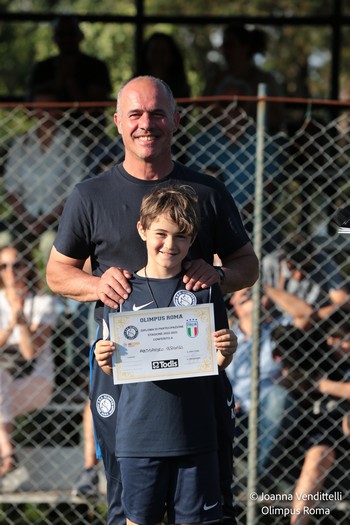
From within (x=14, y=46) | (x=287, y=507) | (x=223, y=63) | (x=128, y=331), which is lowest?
(x=287, y=507)

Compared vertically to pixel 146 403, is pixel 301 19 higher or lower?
higher

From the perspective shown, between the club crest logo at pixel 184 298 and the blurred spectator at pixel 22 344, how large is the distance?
2.40 metres

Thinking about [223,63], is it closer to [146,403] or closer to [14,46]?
[146,403]

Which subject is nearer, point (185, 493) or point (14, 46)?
point (185, 493)

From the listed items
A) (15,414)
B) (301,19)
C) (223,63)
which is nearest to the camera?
(15,414)

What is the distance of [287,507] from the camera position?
511cm

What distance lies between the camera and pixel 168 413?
10.9 ft

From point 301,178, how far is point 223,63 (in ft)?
6.40

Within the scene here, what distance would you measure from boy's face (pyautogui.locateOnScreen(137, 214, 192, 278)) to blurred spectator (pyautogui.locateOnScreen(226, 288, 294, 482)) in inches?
72.2

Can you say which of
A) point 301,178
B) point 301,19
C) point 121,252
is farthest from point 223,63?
point 121,252

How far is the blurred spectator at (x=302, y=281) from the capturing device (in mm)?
5355

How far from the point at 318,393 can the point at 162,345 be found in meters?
2.23

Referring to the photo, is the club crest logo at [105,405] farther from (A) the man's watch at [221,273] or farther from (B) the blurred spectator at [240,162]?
(B) the blurred spectator at [240,162]

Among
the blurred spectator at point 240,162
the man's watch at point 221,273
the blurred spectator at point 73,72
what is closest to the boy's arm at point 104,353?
the man's watch at point 221,273
